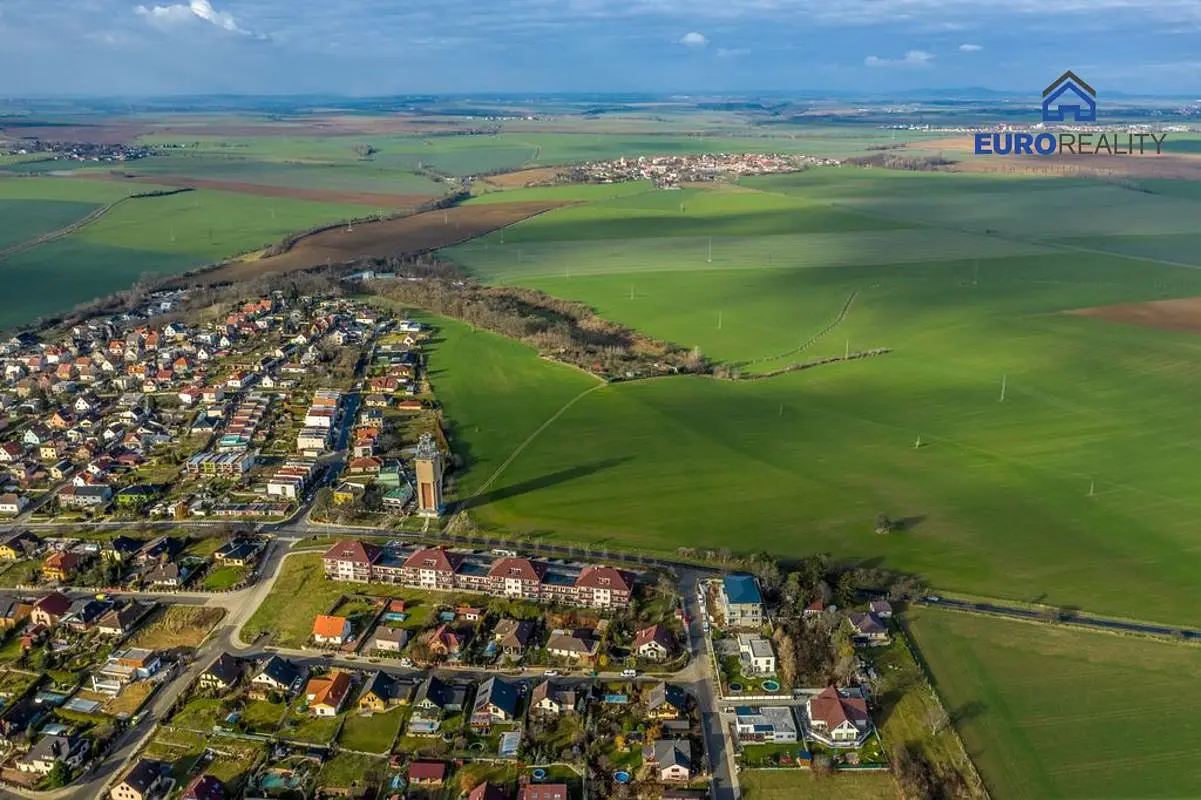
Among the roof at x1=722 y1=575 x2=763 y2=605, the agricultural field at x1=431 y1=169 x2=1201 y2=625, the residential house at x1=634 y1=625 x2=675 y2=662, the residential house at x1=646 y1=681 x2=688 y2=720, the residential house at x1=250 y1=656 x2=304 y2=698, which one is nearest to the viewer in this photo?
the residential house at x1=646 y1=681 x2=688 y2=720

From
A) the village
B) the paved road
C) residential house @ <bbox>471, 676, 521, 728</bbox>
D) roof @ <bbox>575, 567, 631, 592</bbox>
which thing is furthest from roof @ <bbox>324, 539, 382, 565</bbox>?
the paved road

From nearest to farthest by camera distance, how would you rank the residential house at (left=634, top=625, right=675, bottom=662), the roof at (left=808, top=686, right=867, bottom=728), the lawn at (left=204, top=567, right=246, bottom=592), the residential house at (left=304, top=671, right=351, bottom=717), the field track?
the roof at (left=808, top=686, right=867, bottom=728) → the residential house at (left=304, top=671, right=351, bottom=717) → the residential house at (left=634, top=625, right=675, bottom=662) → the lawn at (left=204, top=567, right=246, bottom=592) → the field track

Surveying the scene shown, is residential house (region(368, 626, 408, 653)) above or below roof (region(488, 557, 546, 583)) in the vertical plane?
below

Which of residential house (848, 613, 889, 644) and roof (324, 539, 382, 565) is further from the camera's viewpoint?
roof (324, 539, 382, 565)

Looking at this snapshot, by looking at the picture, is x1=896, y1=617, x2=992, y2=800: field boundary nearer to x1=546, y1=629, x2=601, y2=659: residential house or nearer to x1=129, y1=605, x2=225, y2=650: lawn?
x1=546, y1=629, x2=601, y2=659: residential house

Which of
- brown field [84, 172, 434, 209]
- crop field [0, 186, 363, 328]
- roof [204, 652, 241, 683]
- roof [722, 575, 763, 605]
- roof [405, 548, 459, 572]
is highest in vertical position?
brown field [84, 172, 434, 209]

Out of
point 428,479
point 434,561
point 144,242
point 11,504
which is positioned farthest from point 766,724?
point 144,242
